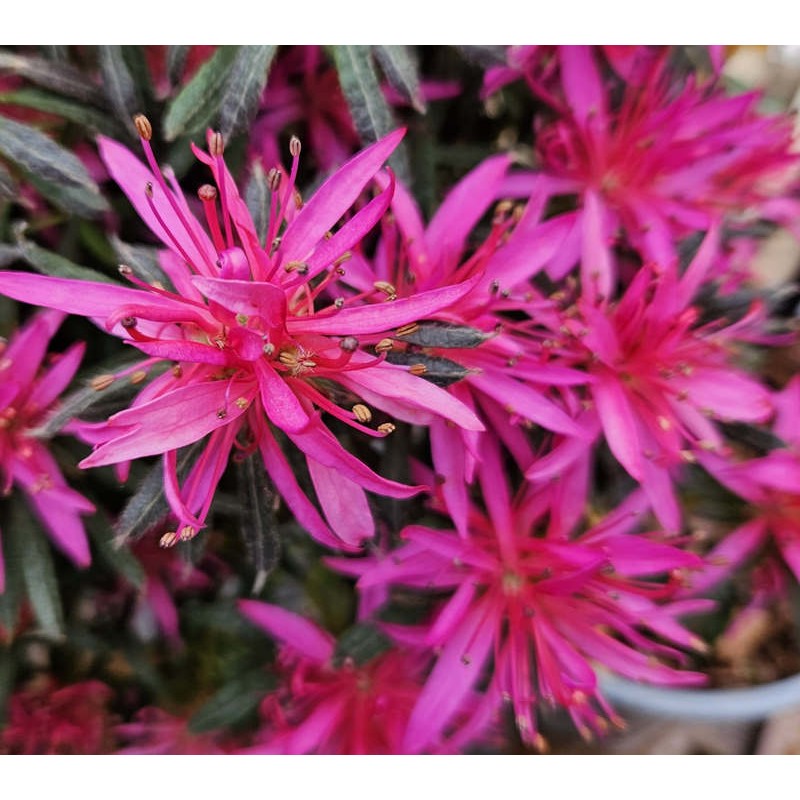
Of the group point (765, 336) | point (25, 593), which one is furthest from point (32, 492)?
point (765, 336)

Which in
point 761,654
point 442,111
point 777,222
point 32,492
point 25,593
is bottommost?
point 761,654

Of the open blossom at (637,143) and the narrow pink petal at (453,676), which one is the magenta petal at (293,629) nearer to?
the narrow pink petal at (453,676)

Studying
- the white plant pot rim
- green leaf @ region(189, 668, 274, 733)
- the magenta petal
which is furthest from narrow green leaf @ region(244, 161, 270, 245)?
the white plant pot rim

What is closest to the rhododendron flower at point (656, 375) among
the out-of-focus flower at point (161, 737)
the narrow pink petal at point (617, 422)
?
the narrow pink petal at point (617, 422)

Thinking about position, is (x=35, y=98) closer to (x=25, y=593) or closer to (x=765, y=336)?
(x=25, y=593)

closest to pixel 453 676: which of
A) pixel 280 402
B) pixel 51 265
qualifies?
pixel 280 402

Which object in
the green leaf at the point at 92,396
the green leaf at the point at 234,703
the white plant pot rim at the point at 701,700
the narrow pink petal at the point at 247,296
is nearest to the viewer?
the narrow pink petal at the point at 247,296

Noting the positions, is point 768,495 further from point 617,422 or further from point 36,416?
point 36,416
